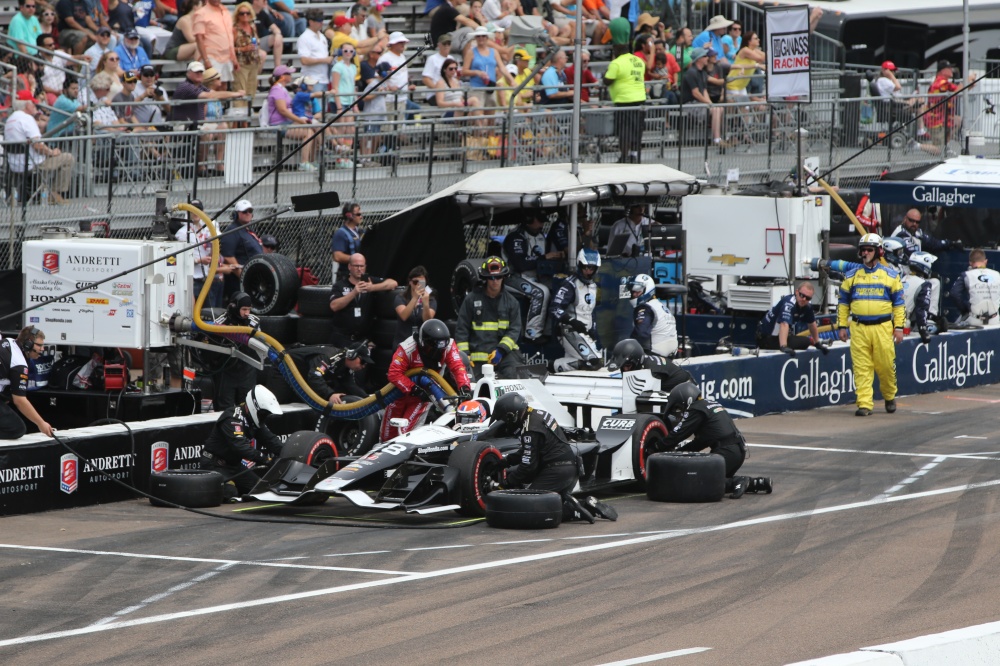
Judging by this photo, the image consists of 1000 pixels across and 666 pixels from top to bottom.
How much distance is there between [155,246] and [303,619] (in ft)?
22.8

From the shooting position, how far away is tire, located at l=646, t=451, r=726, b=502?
14117 mm

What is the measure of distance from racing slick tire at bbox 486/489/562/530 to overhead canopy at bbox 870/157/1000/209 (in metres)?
13.5

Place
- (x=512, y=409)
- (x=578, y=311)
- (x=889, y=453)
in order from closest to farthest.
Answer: (x=512, y=409)
(x=889, y=453)
(x=578, y=311)

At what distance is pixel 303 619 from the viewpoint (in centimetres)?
991

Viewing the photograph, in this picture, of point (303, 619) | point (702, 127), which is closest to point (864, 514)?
point (303, 619)

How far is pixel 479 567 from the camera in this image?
11477 millimetres

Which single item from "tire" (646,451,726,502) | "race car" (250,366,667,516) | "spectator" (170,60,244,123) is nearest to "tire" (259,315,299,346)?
"race car" (250,366,667,516)

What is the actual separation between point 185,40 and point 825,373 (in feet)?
32.3

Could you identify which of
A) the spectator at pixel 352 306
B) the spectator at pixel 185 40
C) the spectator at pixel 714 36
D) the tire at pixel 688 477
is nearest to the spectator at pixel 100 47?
the spectator at pixel 185 40

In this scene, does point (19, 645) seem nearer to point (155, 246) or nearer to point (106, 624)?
point (106, 624)

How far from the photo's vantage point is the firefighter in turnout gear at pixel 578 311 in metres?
18.2

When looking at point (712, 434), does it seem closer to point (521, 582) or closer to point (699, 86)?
point (521, 582)

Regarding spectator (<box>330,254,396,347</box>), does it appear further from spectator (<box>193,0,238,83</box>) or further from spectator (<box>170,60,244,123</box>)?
spectator (<box>193,0,238,83</box>)

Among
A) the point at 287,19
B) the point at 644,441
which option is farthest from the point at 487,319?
the point at 287,19
